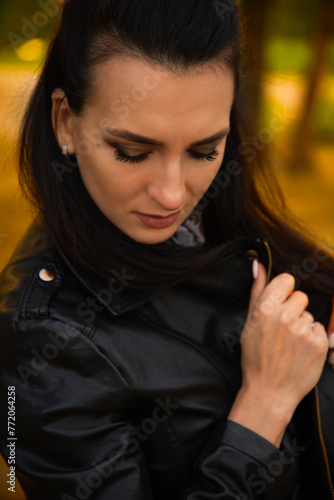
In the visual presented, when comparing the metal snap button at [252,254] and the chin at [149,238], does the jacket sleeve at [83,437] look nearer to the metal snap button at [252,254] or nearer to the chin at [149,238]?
the chin at [149,238]

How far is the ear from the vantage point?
1.73 m

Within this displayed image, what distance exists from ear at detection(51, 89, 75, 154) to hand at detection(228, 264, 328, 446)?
728mm

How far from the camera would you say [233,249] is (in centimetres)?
195

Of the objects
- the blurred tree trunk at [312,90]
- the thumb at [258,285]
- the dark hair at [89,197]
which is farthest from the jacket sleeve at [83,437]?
the blurred tree trunk at [312,90]

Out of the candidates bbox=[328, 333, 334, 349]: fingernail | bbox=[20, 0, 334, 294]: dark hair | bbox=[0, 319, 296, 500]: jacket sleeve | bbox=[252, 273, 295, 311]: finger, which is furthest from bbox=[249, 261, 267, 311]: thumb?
bbox=[0, 319, 296, 500]: jacket sleeve

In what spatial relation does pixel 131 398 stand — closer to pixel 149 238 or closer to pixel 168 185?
pixel 149 238

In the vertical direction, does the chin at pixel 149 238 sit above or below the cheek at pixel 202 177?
below

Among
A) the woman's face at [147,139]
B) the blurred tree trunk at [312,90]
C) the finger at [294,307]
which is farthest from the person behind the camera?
the blurred tree trunk at [312,90]

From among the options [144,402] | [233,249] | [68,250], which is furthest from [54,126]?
[144,402]

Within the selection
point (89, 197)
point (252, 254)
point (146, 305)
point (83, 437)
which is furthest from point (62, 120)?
point (83, 437)

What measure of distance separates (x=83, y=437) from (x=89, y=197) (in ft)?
2.19

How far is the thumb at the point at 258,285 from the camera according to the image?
6.19 ft

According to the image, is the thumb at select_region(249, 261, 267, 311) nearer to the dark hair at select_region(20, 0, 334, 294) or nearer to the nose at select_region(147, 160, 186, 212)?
the dark hair at select_region(20, 0, 334, 294)

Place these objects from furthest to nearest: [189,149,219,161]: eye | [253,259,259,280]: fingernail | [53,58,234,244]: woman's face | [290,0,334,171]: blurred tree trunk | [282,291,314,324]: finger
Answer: [290,0,334,171]: blurred tree trunk → [253,259,259,280]: fingernail → [282,291,314,324]: finger → [189,149,219,161]: eye → [53,58,234,244]: woman's face
